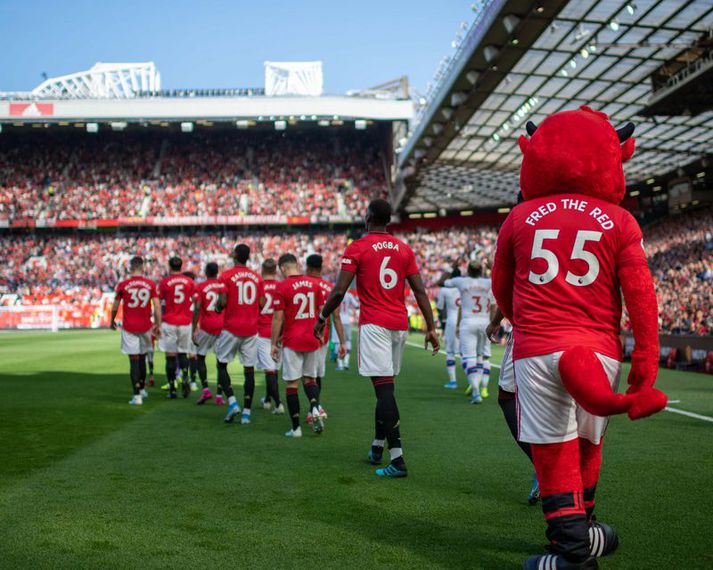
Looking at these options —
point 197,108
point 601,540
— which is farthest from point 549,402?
point 197,108

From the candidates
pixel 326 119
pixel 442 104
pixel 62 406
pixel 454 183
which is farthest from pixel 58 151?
pixel 62 406

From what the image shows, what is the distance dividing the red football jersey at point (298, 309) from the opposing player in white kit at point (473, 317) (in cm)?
331

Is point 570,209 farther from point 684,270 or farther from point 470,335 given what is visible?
point 684,270

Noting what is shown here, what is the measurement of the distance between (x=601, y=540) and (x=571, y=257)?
1335 millimetres

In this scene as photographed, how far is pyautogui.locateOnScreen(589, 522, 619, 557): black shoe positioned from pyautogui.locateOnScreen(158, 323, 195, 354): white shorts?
8283mm

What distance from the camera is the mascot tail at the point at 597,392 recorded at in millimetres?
2773

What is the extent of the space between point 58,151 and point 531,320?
53.7 m

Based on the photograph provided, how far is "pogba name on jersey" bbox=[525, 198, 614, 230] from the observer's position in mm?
3088

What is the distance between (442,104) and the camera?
2430cm

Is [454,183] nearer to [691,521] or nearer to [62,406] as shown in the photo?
[62,406]

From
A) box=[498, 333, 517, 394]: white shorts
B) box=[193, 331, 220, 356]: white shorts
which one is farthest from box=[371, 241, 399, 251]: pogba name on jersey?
box=[193, 331, 220, 356]: white shorts

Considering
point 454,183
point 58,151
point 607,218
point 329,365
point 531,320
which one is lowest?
point 329,365

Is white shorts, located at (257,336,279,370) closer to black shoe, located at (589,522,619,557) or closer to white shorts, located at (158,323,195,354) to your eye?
white shorts, located at (158,323,195,354)

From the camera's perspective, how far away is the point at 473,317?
1008 cm
